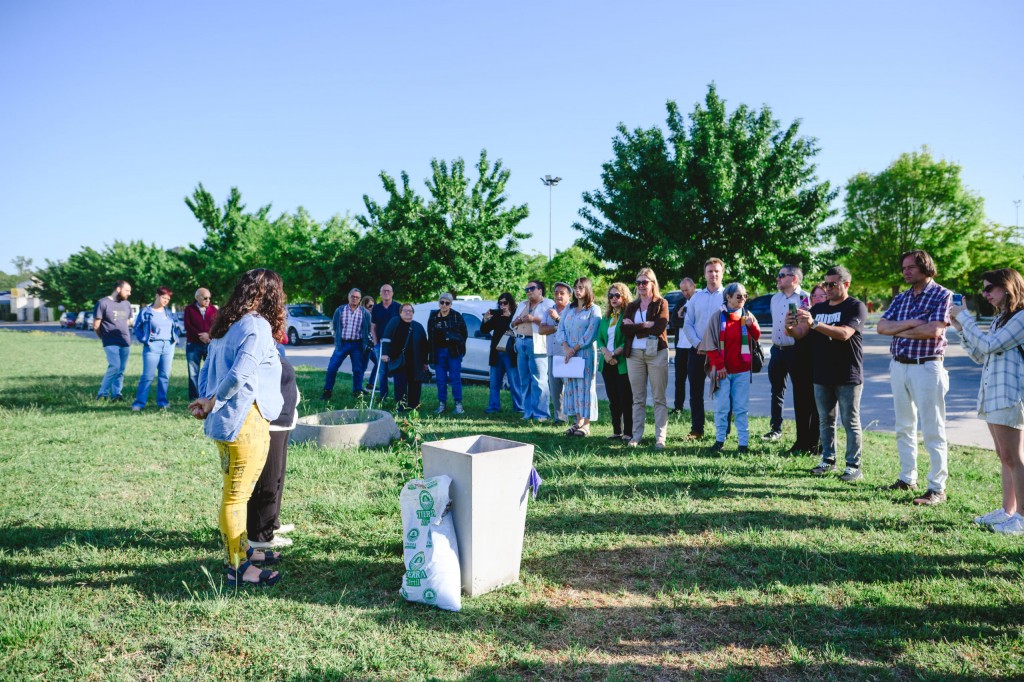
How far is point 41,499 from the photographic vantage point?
5434 mm

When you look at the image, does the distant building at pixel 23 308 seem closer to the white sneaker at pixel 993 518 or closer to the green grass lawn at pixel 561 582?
the green grass lawn at pixel 561 582

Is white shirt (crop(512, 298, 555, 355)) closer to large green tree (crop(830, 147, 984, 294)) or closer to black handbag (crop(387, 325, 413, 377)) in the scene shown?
black handbag (crop(387, 325, 413, 377))

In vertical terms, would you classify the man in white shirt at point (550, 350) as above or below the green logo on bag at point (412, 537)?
above

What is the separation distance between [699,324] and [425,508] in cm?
547

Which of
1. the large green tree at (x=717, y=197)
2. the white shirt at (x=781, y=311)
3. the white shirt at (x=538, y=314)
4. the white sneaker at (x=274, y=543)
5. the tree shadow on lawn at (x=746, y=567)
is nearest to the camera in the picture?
the tree shadow on lawn at (x=746, y=567)

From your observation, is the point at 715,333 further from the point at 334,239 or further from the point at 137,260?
the point at 137,260

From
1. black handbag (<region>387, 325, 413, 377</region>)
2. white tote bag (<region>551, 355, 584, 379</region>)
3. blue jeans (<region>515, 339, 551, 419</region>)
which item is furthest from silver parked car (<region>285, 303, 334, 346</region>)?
white tote bag (<region>551, 355, 584, 379</region>)

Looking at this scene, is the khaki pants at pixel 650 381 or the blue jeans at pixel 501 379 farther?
the blue jeans at pixel 501 379

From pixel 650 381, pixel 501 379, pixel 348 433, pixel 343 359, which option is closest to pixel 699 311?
pixel 650 381

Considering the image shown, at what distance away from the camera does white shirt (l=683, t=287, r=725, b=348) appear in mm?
7879

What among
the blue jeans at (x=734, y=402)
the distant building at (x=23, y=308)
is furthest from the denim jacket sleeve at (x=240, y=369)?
the distant building at (x=23, y=308)

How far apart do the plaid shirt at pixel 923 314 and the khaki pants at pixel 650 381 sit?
2.28m

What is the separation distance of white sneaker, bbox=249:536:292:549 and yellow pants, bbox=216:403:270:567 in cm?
25

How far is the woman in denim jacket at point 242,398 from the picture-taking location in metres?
3.55
